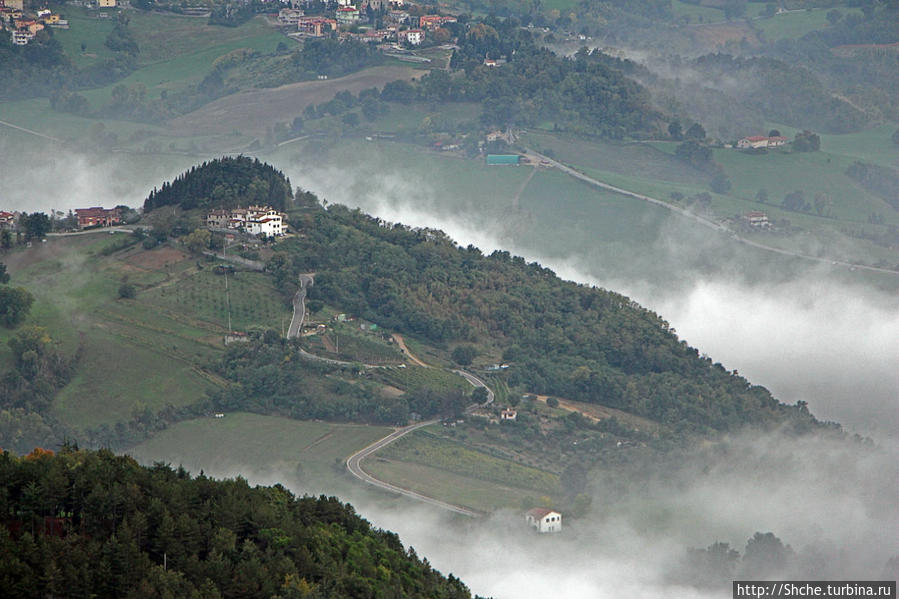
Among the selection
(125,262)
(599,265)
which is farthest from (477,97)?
(125,262)

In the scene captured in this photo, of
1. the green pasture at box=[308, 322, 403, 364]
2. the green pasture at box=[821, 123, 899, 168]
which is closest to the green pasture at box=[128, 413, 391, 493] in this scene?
the green pasture at box=[308, 322, 403, 364]

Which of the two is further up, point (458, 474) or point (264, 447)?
point (264, 447)

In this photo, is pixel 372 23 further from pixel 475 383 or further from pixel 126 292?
pixel 475 383

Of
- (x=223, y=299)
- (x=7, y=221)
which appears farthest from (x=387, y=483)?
(x=7, y=221)

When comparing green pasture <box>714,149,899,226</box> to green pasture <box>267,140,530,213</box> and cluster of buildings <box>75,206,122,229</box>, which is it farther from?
cluster of buildings <box>75,206,122,229</box>

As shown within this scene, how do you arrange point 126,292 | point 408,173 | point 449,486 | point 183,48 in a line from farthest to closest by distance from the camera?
1. point 183,48
2. point 408,173
3. point 126,292
4. point 449,486

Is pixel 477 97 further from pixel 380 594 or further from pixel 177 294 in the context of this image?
pixel 380 594
